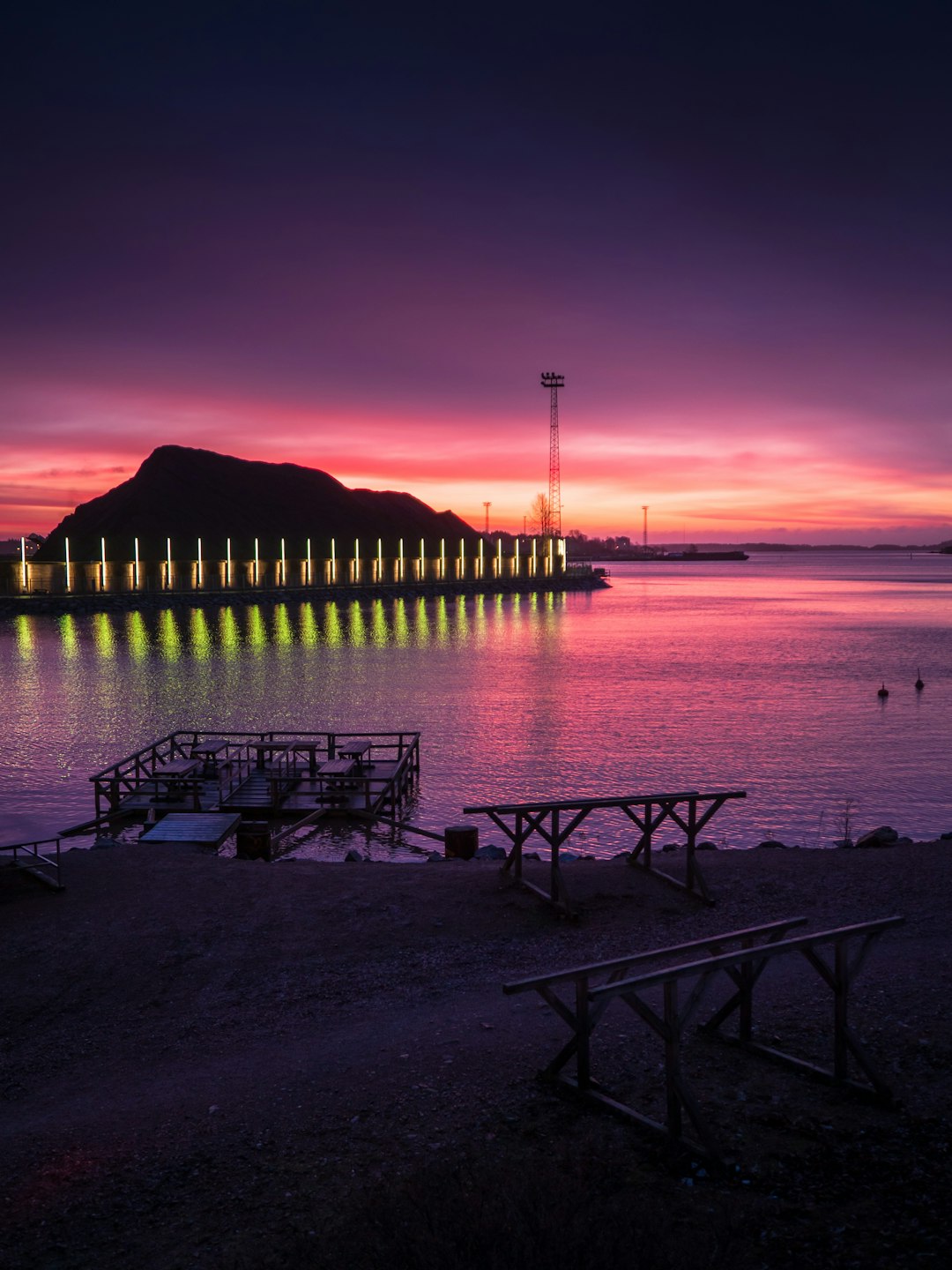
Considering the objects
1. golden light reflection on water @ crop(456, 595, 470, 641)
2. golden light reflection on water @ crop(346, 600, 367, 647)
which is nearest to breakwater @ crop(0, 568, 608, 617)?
golden light reflection on water @ crop(346, 600, 367, 647)

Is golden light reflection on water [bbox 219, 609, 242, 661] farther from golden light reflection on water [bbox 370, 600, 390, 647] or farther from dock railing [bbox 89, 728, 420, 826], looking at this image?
dock railing [bbox 89, 728, 420, 826]

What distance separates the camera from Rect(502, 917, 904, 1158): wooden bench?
22.9ft

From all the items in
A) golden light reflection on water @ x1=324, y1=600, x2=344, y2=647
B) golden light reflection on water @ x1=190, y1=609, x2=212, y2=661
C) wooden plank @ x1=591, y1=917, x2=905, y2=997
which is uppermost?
wooden plank @ x1=591, y1=917, x2=905, y2=997

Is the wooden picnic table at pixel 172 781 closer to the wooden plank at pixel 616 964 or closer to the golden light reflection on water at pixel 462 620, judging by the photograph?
the wooden plank at pixel 616 964

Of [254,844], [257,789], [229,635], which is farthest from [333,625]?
[254,844]

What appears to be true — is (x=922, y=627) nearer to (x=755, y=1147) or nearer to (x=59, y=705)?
(x=59, y=705)

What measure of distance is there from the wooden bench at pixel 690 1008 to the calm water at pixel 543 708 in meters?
13.9

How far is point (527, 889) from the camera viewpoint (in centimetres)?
1476

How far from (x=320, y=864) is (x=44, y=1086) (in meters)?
8.79

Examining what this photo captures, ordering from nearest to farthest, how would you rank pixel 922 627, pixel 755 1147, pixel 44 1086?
pixel 755 1147, pixel 44 1086, pixel 922 627

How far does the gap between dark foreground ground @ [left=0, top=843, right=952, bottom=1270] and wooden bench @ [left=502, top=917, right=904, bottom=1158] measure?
7.5 inches

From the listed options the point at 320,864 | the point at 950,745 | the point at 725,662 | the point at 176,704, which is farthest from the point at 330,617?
the point at 320,864

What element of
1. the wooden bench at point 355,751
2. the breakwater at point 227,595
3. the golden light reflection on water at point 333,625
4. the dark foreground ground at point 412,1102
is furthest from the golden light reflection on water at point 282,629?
the dark foreground ground at point 412,1102

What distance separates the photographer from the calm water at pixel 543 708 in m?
28.5
